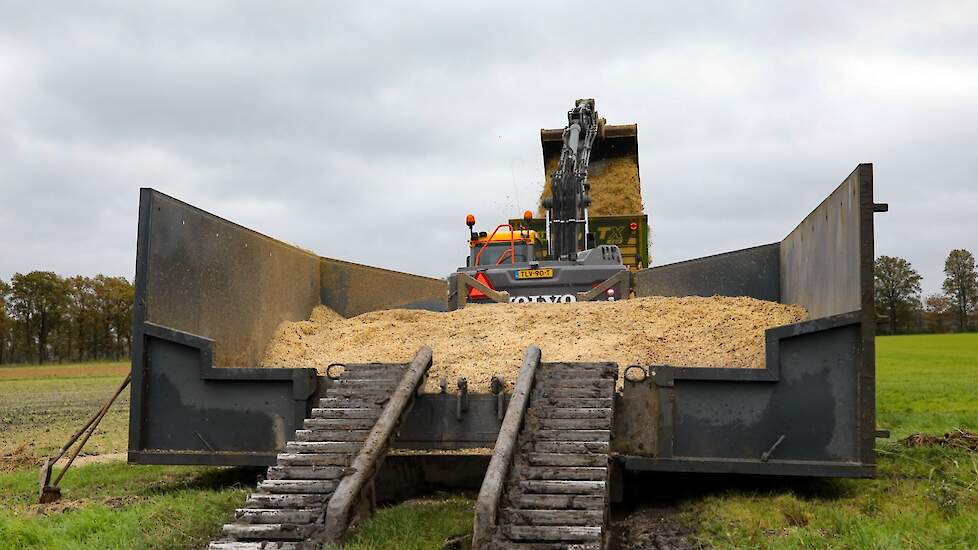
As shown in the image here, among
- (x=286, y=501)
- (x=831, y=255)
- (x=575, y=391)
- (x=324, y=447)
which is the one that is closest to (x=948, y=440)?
(x=831, y=255)

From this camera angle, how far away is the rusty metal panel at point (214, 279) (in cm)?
577

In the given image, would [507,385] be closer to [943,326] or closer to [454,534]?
[454,534]

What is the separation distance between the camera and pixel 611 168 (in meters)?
15.4

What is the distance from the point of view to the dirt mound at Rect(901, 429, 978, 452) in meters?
7.32

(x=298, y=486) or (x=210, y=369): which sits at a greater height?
(x=210, y=369)

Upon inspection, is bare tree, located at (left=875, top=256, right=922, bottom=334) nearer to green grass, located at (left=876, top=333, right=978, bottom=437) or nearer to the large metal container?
green grass, located at (left=876, top=333, right=978, bottom=437)

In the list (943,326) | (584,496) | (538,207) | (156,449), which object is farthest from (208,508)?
(943,326)

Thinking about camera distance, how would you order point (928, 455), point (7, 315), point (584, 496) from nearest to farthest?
point (584, 496) < point (928, 455) < point (7, 315)

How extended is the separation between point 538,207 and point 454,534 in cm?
1129

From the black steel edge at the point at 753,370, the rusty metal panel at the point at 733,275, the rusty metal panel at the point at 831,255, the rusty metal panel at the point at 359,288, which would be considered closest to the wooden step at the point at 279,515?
the black steel edge at the point at 753,370

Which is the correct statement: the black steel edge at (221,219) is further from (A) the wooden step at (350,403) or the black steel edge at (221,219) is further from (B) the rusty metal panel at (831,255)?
(B) the rusty metal panel at (831,255)

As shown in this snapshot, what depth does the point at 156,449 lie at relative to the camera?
18.9 ft

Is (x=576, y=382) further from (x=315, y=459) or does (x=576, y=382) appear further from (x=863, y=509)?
(x=863, y=509)

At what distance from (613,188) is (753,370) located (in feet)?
33.5
